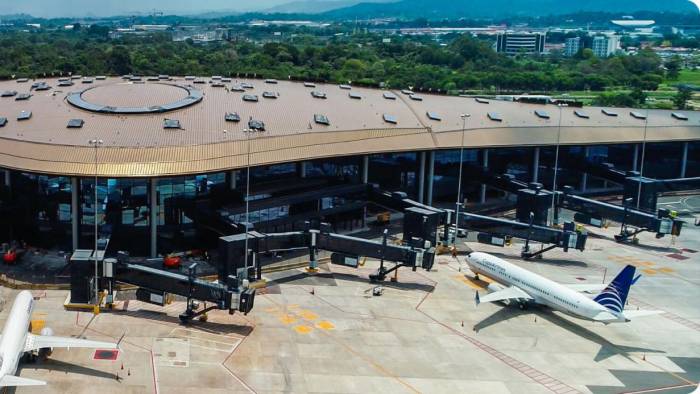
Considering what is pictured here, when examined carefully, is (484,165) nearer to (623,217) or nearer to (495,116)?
(495,116)

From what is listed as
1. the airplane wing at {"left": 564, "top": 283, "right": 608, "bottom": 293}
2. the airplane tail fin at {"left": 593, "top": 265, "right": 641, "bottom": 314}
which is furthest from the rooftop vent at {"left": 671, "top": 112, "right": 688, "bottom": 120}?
the airplane tail fin at {"left": 593, "top": 265, "right": 641, "bottom": 314}

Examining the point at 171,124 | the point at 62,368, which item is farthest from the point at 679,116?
the point at 62,368

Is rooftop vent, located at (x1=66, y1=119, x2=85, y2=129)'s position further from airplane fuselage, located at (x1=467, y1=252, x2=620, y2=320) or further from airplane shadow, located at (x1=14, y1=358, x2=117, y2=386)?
airplane fuselage, located at (x1=467, y1=252, x2=620, y2=320)

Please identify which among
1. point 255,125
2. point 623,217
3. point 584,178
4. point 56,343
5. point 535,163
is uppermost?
point 255,125

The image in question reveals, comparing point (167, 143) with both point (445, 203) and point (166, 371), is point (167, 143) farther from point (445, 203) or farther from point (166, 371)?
point (445, 203)

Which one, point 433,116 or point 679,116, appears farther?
point 679,116

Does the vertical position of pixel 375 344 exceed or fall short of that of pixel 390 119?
it falls short
